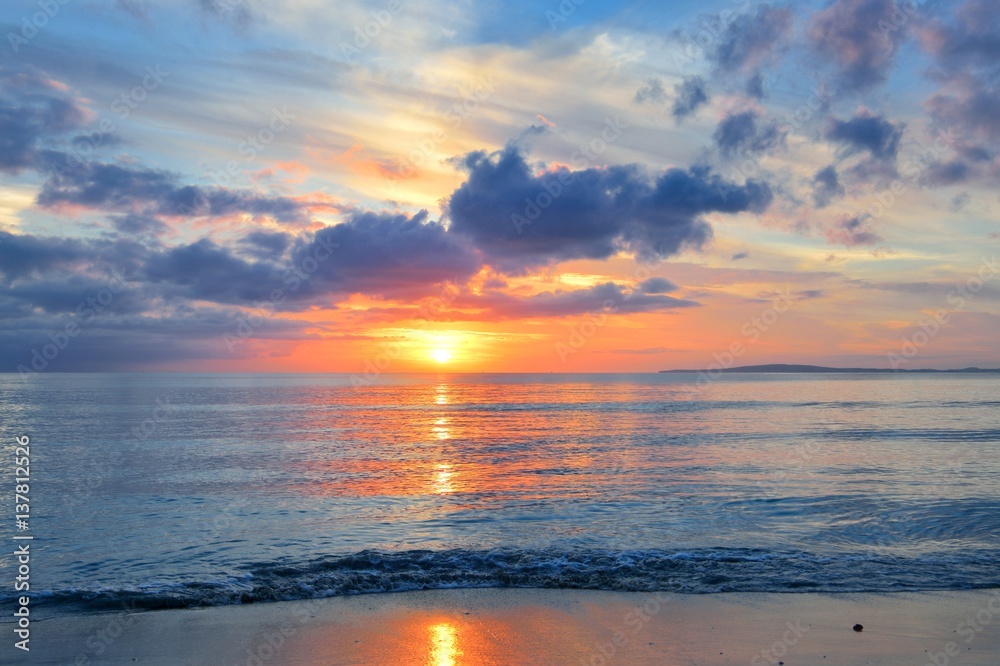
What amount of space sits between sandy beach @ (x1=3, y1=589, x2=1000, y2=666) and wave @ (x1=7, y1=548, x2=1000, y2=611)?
64 cm

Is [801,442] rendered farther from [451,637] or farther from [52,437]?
[52,437]

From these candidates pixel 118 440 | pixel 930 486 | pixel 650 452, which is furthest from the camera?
pixel 118 440

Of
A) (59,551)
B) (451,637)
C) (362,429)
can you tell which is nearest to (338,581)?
(451,637)

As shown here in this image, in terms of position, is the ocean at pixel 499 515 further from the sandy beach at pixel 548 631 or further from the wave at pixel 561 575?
the sandy beach at pixel 548 631

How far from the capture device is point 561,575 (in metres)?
15.1

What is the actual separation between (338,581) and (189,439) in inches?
1573

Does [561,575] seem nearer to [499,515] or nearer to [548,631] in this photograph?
[548,631]

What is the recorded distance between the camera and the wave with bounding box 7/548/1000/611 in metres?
14.0

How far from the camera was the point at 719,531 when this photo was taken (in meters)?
19.6

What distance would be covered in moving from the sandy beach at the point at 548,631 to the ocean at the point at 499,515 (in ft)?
2.94

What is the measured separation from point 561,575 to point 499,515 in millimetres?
7325

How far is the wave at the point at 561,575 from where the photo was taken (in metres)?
14.0

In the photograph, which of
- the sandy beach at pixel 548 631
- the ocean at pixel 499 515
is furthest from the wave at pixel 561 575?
the sandy beach at pixel 548 631

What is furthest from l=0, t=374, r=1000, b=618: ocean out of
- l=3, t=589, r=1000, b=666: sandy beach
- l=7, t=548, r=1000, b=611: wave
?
l=3, t=589, r=1000, b=666: sandy beach
